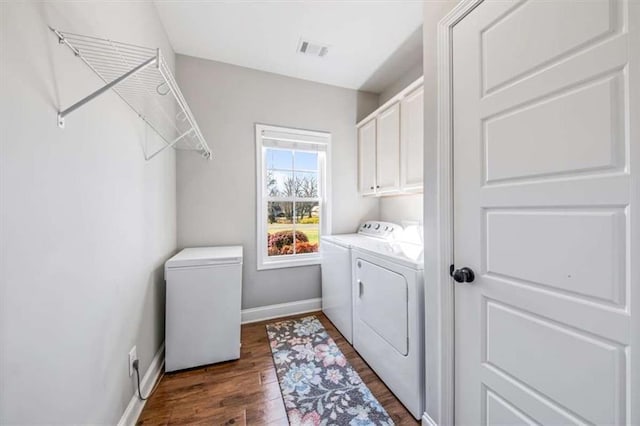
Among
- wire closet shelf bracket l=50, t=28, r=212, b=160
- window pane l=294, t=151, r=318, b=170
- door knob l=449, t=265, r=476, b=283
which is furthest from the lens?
window pane l=294, t=151, r=318, b=170

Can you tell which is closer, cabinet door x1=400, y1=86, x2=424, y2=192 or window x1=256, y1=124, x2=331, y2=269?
cabinet door x1=400, y1=86, x2=424, y2=192

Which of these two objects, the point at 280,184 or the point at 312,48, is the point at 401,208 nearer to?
the point at 280,184

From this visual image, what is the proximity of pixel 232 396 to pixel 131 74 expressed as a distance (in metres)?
1.86

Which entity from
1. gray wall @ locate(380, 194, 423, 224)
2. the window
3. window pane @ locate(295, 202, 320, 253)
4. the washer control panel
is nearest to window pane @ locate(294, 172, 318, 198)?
the window

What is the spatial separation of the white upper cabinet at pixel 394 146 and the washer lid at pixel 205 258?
161 cm

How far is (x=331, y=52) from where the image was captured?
228 cm

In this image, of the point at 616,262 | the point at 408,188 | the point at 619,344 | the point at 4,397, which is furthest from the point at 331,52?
the point at 4,397

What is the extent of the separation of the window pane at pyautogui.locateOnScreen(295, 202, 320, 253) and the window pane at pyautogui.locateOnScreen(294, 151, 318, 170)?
440 mm

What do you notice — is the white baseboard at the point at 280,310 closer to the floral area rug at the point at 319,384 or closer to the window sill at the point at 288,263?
the floral area rug at the point at 319,384

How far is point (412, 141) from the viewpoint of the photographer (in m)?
2.10

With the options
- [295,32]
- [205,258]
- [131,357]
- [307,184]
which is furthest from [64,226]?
[307,184]

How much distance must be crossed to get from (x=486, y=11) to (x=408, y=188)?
1320 mm

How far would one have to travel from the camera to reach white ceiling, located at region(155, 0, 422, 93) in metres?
1.77

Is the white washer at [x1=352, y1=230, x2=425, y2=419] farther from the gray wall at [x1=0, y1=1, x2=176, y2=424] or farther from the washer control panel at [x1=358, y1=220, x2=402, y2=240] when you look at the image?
the gray wall at [x1=0, y1=1, x2=176, y2=424]
